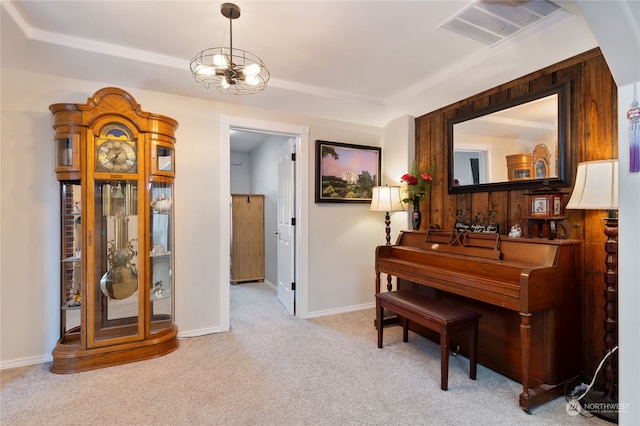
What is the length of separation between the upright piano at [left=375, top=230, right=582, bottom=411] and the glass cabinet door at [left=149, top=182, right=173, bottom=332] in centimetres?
223

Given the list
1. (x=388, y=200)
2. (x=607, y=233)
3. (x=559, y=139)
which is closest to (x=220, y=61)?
(x=388, y=200)

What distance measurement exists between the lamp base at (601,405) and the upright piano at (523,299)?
5.4 inches

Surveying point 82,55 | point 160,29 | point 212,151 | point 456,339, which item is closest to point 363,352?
point 456,339

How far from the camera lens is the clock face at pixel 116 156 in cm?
240

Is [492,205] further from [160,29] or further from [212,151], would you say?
[160,29]

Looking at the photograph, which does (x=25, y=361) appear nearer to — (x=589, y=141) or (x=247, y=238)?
(x=247, y=238)

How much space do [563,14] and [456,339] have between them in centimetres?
244

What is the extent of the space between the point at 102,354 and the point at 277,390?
4.67 ft

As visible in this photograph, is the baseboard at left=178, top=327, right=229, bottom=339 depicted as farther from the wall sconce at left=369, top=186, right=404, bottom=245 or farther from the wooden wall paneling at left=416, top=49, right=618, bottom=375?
the wooden wall paneling at left=416, top=49, right=618, bottom=375

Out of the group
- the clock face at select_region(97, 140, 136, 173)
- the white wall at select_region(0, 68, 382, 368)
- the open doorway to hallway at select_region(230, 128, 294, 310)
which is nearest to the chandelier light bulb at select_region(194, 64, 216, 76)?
the clock face at select_region(97, 140, 136, 173)

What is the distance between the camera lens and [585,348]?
213 centimetres

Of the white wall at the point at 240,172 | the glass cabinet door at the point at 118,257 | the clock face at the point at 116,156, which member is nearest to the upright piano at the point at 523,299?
the glass cabinet door at the point at 118,257

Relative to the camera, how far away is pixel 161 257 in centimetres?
269

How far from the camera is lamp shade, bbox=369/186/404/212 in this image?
3330mm
